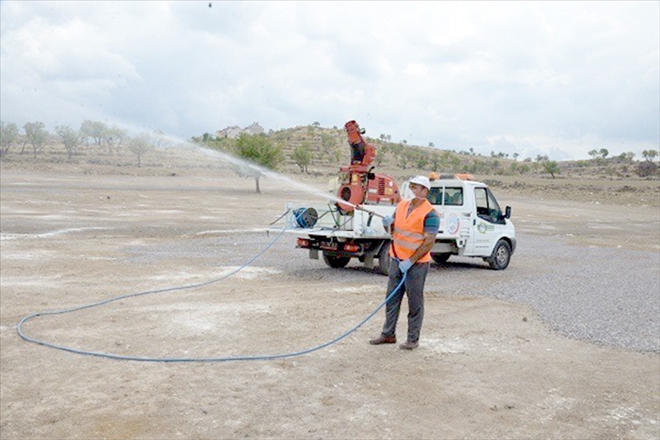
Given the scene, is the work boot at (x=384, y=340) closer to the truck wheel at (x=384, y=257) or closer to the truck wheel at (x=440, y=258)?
the truck wheel at (x=384, y=257)

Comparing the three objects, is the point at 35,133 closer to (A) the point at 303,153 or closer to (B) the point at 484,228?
(A) the point at 303,153

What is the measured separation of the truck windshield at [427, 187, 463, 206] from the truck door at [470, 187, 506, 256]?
406 mm

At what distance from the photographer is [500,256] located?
16031mm

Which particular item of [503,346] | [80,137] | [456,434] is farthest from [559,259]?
[80,137]

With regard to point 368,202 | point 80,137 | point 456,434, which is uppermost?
point 80,137

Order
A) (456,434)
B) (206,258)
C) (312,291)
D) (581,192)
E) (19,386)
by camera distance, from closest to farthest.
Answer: (456,434), (19,386), (312,291), (206,258), (581,192)

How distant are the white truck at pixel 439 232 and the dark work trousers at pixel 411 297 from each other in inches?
208

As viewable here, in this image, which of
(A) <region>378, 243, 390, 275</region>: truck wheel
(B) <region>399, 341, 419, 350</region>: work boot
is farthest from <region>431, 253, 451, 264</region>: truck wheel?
(B) <region>399, 341, 419, 350</region>: work boot

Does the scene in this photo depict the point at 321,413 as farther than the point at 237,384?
No

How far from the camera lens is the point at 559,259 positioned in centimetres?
1845

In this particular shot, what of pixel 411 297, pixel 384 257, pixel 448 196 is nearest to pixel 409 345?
pixel 411 297

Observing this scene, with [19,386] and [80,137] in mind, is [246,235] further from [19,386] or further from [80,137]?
[80,137]

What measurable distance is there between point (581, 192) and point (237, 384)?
185 feet

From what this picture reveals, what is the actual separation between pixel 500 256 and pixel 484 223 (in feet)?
3.45
